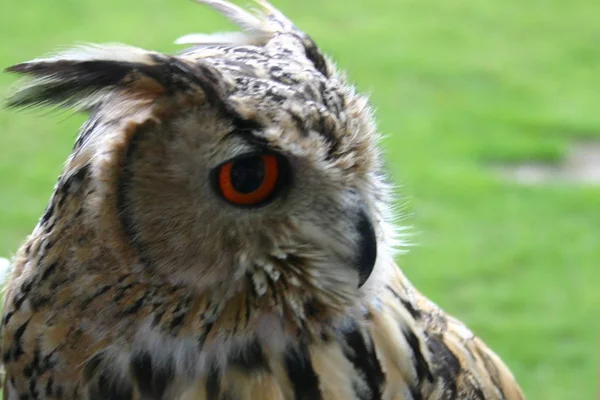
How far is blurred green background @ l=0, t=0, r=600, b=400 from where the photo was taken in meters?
3.27

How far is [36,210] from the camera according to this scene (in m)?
3.66

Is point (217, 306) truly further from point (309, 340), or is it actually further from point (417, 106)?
point (417, 106)

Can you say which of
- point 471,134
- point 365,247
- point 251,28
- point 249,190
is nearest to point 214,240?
point 249,190

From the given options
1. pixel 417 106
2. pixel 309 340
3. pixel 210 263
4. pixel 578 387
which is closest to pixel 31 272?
pixel 210 263

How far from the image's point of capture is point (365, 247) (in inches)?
47.5

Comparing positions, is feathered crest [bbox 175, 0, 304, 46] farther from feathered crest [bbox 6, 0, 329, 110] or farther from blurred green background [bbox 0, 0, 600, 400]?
blurred green background [bbox 0, 0, 600, 400]

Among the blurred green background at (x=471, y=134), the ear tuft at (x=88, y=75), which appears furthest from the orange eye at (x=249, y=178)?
the blurred green background at (x=471, y=134)

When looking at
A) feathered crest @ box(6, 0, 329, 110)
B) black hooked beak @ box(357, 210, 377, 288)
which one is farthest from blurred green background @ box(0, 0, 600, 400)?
feathered crest @ box(6, 0, 329, 110)

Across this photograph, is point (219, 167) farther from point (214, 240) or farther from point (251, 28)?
point (251, 28)

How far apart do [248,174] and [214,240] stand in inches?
4.2

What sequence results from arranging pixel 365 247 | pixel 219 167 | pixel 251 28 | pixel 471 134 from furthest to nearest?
1. pixel 471 134
2. pixel 251 28
3. pixel 365 247
4. pixel 219 167

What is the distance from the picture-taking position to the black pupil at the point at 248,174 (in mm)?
1099

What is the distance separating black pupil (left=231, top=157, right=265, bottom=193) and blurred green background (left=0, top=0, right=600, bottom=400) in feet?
1.25

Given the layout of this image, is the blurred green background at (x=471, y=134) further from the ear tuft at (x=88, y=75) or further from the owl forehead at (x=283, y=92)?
the ear tuft at (x=88, y=75)
